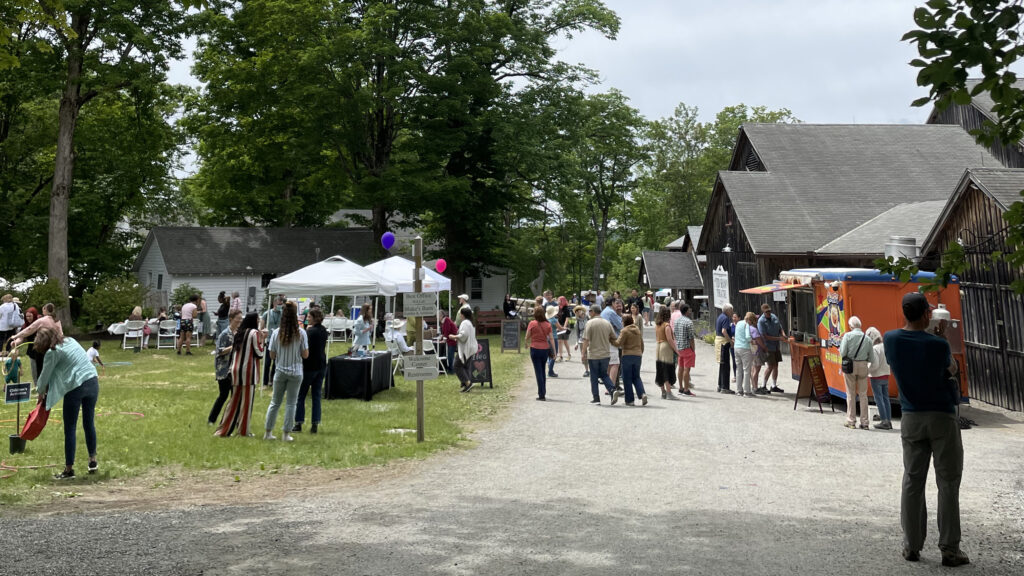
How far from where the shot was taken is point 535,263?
142 feet

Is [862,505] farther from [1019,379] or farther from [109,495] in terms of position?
[1019,379]

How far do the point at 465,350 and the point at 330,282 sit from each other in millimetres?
3033

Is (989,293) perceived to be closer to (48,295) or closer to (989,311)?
(989,311)

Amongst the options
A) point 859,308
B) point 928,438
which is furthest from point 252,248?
point 928,438

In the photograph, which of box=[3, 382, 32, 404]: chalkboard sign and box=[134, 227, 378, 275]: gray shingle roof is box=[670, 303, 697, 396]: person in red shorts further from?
box=[134, 227, 378, 275]: gray shingle roof

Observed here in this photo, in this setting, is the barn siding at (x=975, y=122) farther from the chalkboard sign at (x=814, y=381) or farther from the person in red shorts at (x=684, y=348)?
the chalkboard sign at (x=814, y=381)

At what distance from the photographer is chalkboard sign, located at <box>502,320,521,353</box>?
2489 cm

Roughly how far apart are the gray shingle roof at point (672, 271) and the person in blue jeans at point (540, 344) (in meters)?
31.3

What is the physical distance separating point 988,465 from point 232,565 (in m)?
8.58

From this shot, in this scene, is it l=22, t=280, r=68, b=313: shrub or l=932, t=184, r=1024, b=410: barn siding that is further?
l=22, t=280, r=68, b=313: shrub

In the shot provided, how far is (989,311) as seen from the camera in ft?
49.9

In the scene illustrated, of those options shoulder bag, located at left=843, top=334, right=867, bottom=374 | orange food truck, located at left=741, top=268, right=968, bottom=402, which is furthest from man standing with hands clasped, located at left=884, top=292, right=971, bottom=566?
orange food truck, located at left=741, top=268, right=968, bottom=402

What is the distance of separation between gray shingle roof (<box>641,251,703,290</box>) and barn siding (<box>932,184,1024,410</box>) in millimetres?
29885

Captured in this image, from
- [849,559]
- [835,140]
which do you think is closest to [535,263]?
[835,140]
